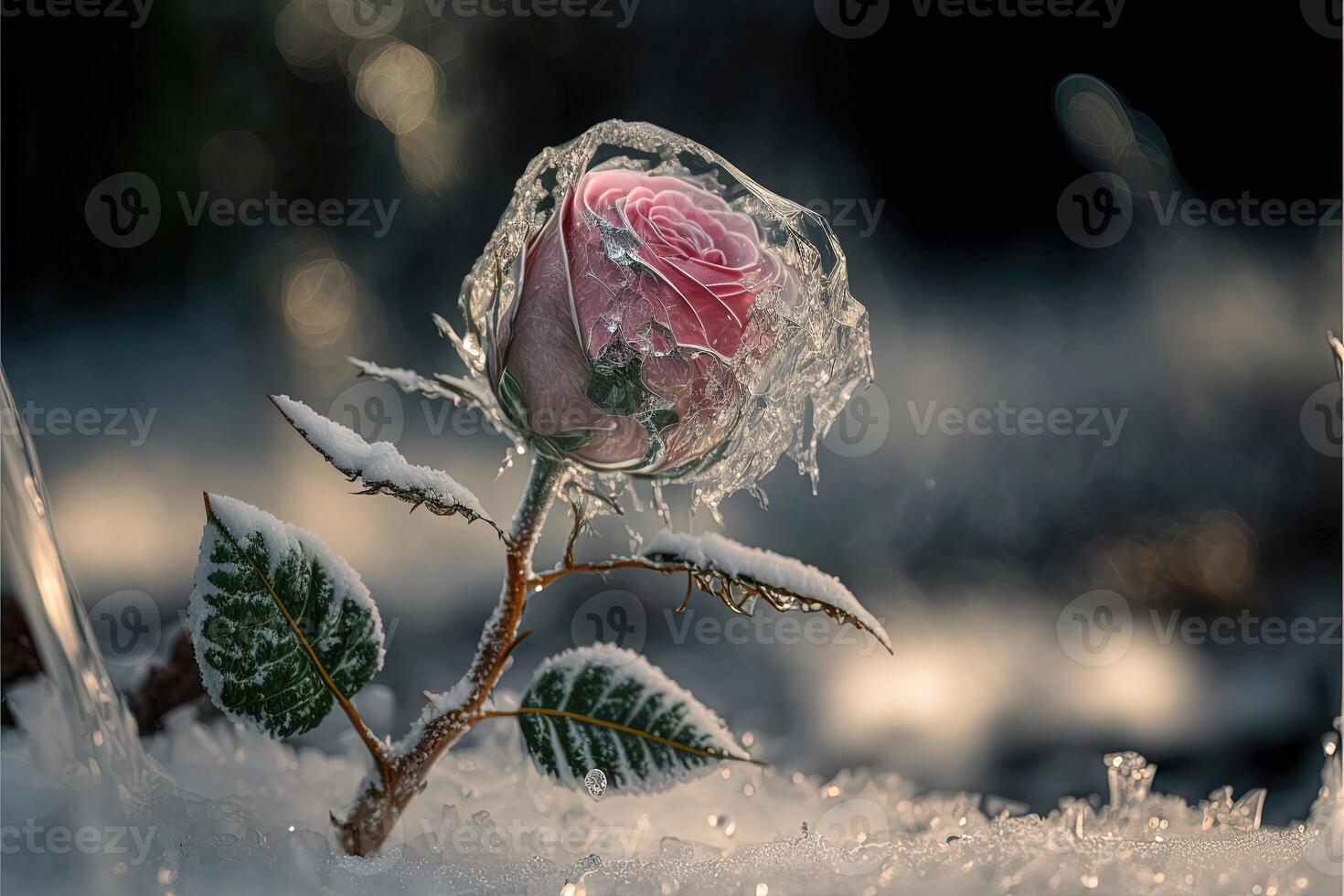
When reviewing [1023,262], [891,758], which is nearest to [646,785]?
[891,758]

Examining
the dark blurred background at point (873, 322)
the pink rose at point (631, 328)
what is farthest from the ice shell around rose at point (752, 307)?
the dark blurred background at point (873, 322)

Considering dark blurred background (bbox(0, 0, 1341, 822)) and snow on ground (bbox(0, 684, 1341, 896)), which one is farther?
dark blurred background (bbox(0, 0, 1341, 822))

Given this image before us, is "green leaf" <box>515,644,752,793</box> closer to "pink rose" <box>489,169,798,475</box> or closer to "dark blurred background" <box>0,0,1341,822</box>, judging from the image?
"pink rose" <box>489,169,798,475</box>

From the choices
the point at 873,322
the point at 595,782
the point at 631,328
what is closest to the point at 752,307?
the point at 631,328

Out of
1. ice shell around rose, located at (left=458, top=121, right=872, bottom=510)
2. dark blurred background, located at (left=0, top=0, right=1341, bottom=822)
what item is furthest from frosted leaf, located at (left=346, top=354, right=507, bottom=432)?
dark blurred background, located at (left=0, top=0, right=1341, bottom=822)

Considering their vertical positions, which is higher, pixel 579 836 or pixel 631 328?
pixel 631 328

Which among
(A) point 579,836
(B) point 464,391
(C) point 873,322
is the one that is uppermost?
(C) point 873,322

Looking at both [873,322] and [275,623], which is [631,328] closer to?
[275,623]
